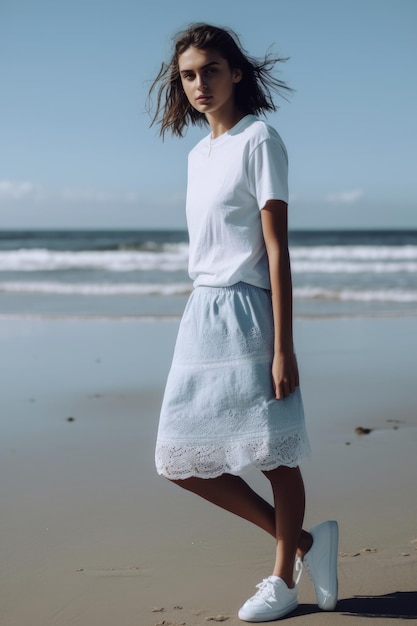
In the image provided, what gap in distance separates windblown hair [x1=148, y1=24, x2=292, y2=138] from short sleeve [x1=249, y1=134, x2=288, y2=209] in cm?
29

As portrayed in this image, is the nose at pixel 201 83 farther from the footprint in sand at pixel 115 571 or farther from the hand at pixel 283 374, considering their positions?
the footprint in sand at pixel 115 571

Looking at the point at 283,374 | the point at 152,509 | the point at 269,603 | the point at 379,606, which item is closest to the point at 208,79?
the point at 283,374

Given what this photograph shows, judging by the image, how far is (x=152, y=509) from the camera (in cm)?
350

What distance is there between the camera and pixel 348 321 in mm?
9477

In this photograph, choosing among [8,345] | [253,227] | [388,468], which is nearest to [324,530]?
[253,227]

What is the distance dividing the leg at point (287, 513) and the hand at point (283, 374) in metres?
0.24

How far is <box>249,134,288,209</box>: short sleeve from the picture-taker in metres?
2.34

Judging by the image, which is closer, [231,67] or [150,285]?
[231,67]

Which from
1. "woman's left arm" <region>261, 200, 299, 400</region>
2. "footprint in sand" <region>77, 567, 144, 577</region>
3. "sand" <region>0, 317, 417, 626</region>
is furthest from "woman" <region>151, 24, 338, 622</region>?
"footprint in sand" <region>77, 567, 144, 577</region>

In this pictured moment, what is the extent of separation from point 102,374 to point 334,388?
70.3 inches

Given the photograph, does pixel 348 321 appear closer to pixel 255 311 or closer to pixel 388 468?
pixel 388 468

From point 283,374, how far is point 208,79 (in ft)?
2.98

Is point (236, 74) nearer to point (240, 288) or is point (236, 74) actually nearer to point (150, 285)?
point (240, 288)

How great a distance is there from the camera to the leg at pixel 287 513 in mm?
2479
